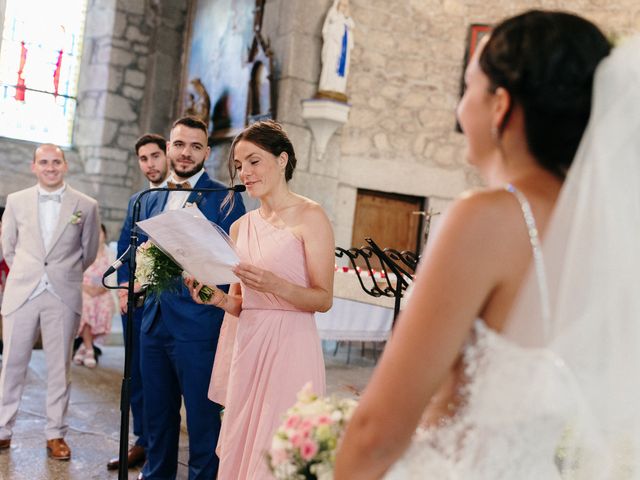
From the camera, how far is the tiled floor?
11.5ft

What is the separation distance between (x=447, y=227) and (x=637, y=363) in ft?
1.37

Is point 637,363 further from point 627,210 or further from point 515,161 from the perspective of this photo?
point 515,161

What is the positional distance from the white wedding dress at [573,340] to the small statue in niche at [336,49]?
5.98 m

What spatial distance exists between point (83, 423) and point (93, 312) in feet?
7.93

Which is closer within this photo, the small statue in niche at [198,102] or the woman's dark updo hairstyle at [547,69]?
the woman's dark updo hairstyle at [547,69]

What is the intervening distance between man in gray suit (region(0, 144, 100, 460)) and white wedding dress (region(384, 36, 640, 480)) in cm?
313

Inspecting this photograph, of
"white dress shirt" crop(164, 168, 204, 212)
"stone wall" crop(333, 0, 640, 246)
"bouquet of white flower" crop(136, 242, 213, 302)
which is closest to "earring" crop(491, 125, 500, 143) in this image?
"bouquet of white flower" crop(136, 242, 213, 302)

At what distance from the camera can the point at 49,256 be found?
386 cm

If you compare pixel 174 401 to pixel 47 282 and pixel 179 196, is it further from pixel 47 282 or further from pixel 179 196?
pixel 47 282

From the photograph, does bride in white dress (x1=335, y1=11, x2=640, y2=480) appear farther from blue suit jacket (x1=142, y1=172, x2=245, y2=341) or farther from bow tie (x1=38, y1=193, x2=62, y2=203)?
bow tie (x1=38, y1=193, x2=62, y2=203)

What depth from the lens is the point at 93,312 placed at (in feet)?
21.7

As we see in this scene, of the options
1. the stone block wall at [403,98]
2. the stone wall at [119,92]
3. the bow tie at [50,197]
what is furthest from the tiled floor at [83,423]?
the stone wall at [119,92]

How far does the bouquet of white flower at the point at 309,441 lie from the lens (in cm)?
117

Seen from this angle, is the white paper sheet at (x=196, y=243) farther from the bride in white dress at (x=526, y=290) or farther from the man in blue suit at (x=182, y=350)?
the bride in white dress at (x=526, y=290)
